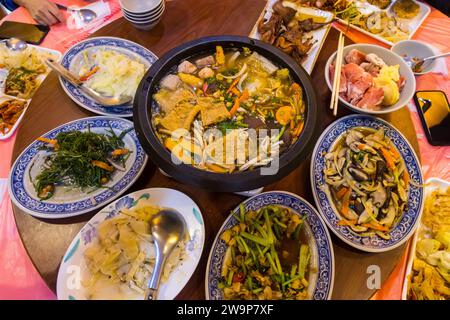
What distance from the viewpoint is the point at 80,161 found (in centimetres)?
184

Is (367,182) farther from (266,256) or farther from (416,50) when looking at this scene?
(416,50)

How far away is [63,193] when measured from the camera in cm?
185

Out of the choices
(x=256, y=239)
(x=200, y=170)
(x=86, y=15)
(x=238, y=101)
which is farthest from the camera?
(x=86, y=15)

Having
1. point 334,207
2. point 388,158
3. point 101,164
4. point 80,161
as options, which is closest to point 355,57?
point 388,158

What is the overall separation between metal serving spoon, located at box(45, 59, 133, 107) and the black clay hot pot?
18.3 inches

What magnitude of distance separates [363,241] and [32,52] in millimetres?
2761

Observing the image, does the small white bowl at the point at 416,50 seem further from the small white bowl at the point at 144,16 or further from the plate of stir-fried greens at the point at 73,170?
the plate of stir-fried greens at the point at 73,170

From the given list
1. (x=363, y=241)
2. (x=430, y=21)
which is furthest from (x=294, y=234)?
(x=430, y=21)

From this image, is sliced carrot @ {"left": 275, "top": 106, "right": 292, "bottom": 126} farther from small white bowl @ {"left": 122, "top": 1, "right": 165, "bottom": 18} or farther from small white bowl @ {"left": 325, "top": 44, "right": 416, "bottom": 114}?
small white bowl @ {"left": 122, "top": 1, "right": 165, "bottom": 18}

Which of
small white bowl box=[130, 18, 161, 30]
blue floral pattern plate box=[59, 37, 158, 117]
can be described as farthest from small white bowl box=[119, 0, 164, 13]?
blue floral pattern plate box=[59, 37, 158, 117]

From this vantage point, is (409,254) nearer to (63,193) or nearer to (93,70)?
(63,193)

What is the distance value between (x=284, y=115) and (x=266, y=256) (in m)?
0.78

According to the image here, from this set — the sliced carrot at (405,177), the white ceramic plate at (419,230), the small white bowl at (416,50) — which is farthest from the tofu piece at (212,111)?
the small white bowl at (416,50)

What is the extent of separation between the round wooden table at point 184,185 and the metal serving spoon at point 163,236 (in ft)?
0.54
